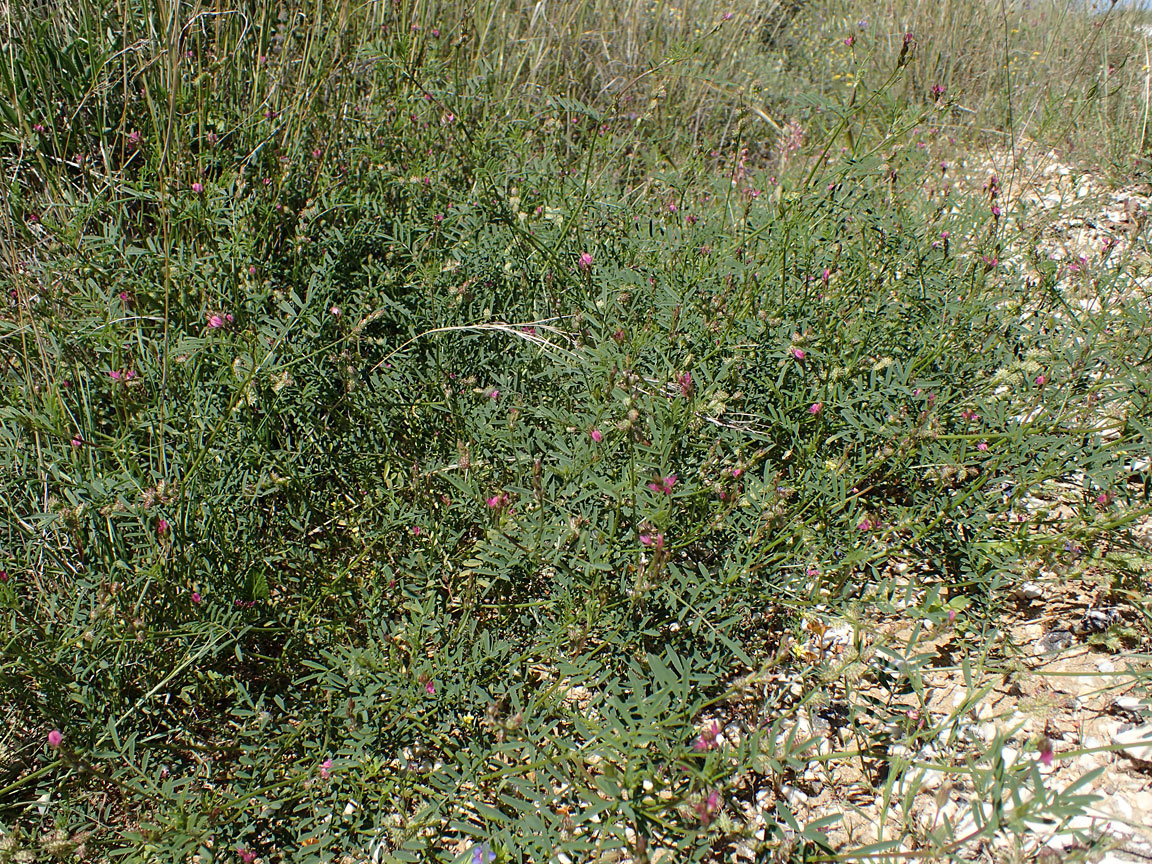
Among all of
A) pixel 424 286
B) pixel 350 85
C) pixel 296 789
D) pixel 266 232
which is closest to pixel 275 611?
pixel 296 789

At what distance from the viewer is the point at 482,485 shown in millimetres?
2104

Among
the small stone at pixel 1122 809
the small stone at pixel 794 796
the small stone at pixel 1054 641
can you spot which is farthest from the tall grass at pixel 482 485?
the small stone at pixel 1122 809

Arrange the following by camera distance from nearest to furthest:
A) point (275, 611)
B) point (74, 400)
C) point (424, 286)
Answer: point (275, 611), point (74, 400), point (424, 286)

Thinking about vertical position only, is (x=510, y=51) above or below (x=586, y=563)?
above

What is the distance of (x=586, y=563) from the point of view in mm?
1804

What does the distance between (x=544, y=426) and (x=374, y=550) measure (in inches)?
24.9

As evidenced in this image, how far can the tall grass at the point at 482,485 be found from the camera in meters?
1.71

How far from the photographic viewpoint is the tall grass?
171 cm

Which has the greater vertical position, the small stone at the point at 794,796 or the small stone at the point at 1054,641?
the small stone at the point at 1054,641

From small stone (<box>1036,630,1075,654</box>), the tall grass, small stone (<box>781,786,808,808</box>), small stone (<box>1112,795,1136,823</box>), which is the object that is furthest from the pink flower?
small stone (<box>1036,630,1075,654</box>)

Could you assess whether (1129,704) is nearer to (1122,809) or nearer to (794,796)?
(1122,809)

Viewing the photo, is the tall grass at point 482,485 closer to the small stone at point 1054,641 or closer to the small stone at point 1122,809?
the small stone at point 1054,641

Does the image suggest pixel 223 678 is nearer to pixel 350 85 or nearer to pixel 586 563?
pixel 586 563

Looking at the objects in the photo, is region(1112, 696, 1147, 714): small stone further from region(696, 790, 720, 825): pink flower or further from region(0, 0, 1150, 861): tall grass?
region(696, 790, 720, 825): pink flower
